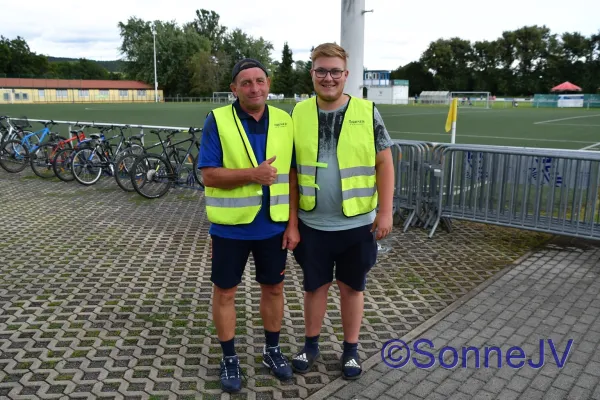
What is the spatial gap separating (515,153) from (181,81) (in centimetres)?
8348

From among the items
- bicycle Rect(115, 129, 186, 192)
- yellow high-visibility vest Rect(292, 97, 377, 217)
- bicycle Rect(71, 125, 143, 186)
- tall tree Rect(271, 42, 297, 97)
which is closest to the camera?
yellow high-visibility vest Rect(292, 97, 377, 217)

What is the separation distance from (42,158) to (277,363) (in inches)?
362

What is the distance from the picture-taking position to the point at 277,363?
3.40m

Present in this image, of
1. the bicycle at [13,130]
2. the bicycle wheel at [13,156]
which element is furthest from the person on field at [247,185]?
the bicycle at [13,130]

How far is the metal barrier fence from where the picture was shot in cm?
593

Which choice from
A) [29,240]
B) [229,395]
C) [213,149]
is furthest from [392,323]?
[29,240]

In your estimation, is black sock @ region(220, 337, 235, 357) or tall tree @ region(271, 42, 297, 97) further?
tall tree @ region(271, 42, 297, 97)

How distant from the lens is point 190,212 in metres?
8.09

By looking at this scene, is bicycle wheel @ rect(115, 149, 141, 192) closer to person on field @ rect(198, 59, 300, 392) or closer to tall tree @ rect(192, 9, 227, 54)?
person on field @ rect(198, 59, 300, 392)

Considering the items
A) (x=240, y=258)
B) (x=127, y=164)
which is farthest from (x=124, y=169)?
(x=240, y=258)

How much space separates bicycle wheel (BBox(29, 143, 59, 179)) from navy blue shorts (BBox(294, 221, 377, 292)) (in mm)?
8940

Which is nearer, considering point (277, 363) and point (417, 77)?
point (277, 363)

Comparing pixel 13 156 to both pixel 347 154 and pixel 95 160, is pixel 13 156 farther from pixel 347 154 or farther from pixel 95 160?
pixel 347 154

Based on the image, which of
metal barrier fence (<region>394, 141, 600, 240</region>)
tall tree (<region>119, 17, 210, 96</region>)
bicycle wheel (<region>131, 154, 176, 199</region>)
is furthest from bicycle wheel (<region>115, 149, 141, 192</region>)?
tall tree (<region>119, 17, 210, 96</region>)
